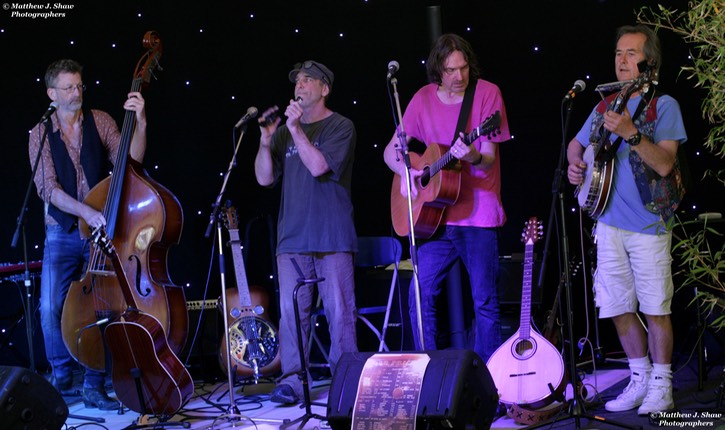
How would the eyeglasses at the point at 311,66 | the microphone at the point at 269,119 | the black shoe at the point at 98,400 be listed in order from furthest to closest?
the black shoe at the point at 98,400 < the eyeglasses at the point at 311,66 < the microphone at the point at 269,119

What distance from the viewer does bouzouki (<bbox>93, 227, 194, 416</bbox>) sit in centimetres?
412

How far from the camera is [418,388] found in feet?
10.1

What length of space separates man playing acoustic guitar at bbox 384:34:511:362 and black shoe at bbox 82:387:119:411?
192 cm

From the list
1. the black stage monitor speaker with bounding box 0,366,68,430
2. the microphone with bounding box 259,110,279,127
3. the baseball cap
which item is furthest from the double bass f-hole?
the baseball cap

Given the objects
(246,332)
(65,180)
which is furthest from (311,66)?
(246,332)

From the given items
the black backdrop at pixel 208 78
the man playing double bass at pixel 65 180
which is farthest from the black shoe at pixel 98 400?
Answer: the black backdrop at pixel 208 78

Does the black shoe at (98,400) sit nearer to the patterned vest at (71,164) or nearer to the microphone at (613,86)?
the patterned vest at (71,164)

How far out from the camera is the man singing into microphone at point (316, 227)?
4637 mm

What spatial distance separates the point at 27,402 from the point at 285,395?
5.17 feet

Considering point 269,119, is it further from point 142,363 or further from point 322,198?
point 142,363

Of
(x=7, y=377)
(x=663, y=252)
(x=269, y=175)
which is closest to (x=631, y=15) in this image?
(x=663, y=252)

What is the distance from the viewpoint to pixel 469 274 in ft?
14.2

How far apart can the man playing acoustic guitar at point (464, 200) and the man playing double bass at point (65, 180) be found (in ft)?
5.85

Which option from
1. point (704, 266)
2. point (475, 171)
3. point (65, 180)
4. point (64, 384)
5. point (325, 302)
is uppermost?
point (65, 180)
